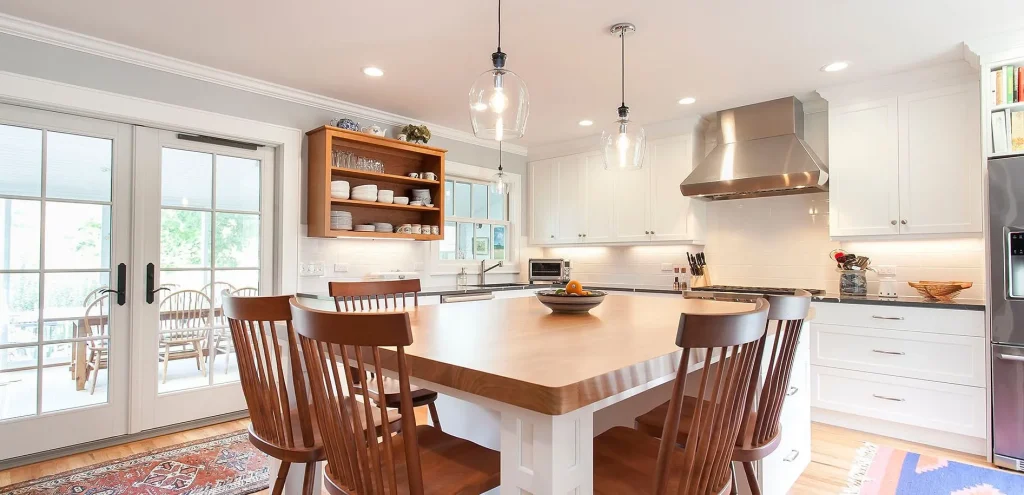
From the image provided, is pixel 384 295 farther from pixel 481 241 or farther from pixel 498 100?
pixel 481 241

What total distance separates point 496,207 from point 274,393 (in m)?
4.15

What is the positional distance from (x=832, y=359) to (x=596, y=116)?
2.54m

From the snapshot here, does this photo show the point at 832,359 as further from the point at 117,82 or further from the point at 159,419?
the point at 117,82

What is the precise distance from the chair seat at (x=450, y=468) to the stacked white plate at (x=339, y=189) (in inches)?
105

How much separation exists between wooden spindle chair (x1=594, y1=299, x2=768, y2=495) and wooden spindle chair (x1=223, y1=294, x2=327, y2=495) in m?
0.78

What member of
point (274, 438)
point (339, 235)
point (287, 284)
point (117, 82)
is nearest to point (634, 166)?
point (274, 438)

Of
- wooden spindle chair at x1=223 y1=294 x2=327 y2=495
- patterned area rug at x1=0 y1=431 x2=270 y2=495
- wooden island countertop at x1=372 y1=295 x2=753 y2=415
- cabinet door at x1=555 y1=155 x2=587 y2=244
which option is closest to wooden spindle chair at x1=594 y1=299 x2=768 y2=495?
wooden island countertop at x1=372 y1=295 x2=753 y2=415

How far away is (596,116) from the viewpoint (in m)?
4.43

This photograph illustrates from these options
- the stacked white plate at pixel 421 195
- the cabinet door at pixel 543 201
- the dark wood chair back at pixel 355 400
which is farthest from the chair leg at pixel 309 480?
the cabinet door at pixel 543 201

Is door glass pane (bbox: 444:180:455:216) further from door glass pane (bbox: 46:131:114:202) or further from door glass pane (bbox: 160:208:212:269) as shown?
door glass pane (bbox: 46:131:114:202)

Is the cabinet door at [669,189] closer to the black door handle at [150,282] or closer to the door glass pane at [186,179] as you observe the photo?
the door glass pane at [186,179]

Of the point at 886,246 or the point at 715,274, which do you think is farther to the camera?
the point at 715,274

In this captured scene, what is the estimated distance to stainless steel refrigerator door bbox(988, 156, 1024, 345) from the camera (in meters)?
2.68

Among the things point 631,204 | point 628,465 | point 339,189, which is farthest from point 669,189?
point 628,465
